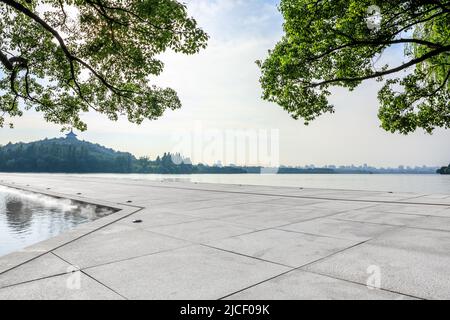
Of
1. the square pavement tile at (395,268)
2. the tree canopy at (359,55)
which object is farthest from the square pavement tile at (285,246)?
the tree canopy at (359,55)

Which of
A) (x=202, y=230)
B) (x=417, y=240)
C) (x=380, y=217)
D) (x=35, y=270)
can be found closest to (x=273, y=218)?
(x=202, y=230)

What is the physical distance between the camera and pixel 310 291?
137 inches

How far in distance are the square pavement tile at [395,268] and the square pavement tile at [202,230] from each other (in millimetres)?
2445

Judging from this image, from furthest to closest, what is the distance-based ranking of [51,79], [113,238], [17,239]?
[51,79], [17,239], [113,238]

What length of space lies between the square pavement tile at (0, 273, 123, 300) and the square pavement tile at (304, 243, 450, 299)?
9.10 ft

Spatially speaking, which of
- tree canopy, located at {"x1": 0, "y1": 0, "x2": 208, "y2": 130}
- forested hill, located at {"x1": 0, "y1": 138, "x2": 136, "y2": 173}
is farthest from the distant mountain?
tree canopy, located at {"x1": 0, "y1": 0, "x2": 208, "y2": 130}

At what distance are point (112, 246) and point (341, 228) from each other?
5.16 metres

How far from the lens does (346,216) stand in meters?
8.94

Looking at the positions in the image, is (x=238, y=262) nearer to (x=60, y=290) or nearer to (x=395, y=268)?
(x=395, y=268)

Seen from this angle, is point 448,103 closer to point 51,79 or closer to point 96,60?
→ point 96,60

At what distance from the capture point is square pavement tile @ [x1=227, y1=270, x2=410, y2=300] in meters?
3.33

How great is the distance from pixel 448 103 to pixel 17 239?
21449 millimetres

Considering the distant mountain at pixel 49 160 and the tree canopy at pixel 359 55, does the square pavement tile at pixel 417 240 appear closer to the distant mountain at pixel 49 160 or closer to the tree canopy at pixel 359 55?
the tree canopy at pixel 359 55

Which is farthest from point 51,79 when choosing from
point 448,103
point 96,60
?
point 448,103
